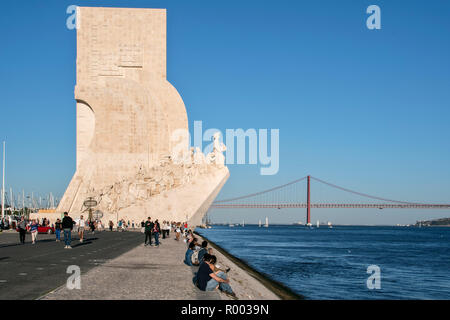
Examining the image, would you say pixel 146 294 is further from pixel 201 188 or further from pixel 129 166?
pixel 129 166

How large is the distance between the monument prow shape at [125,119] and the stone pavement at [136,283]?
21881mm

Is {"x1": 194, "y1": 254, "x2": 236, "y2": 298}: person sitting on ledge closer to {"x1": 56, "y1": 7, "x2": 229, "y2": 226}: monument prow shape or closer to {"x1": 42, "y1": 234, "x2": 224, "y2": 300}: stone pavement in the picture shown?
{"x1": 42, "y1": 234, "x2": 224, "y2": 300}: stone pavement

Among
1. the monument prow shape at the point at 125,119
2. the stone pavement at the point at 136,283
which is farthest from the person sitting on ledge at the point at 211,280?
the monument prow shape at the point at 125,119

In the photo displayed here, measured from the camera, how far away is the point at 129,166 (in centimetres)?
3503

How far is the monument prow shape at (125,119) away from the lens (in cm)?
3159

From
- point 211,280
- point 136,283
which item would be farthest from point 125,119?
point 211,280

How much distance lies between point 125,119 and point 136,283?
2924 cm

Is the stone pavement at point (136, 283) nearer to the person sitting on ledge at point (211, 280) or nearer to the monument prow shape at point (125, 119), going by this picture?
the person sitting on ledge at point (211, 280)

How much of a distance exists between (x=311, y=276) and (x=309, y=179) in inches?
2637

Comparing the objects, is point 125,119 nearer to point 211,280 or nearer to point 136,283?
point 136,283

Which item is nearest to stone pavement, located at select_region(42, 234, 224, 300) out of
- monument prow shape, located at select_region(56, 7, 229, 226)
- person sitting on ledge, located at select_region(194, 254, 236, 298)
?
person sitting on ledge, located at select_region(194, 254, 236, 298)

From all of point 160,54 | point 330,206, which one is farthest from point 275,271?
point 330,206

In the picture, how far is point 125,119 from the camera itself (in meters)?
34.9

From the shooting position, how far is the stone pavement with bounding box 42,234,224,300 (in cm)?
557
